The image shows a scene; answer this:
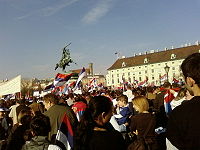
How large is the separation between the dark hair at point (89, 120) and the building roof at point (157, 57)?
105 meters

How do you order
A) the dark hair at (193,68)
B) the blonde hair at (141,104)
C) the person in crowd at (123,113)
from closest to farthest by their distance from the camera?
the dark hair at (193,68) < the blonde hair at (141,104) < the person in crowd at (123,113)

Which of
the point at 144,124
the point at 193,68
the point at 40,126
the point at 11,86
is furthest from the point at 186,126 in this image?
the point at 11,86

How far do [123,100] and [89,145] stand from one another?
196 inches

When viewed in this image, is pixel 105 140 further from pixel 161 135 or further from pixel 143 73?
pixel 143 73

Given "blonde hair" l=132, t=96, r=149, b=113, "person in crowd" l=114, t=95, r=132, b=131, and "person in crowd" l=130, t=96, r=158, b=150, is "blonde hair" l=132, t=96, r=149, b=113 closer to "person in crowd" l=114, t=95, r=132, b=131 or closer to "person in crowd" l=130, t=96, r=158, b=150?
"person in crowd" l=130, t=96, r=158, b=150

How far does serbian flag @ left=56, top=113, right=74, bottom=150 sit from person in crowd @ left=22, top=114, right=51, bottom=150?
0.59 feet

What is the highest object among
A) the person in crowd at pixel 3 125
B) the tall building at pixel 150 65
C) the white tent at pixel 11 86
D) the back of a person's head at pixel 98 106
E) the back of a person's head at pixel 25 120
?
the tall building at pixel 150 65

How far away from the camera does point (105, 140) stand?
285 centimetres

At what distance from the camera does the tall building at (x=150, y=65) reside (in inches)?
4350

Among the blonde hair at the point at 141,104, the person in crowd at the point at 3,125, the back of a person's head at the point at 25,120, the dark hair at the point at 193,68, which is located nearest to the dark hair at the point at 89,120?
the dark hair at the point at 193,68

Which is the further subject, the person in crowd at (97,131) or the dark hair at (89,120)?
the dark hair at (89,120)

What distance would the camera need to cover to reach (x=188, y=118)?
220 cm

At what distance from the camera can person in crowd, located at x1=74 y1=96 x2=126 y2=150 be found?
2.86 m

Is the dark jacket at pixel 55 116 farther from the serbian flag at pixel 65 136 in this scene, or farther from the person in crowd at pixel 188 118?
the person in crowd at pixel 188 118
